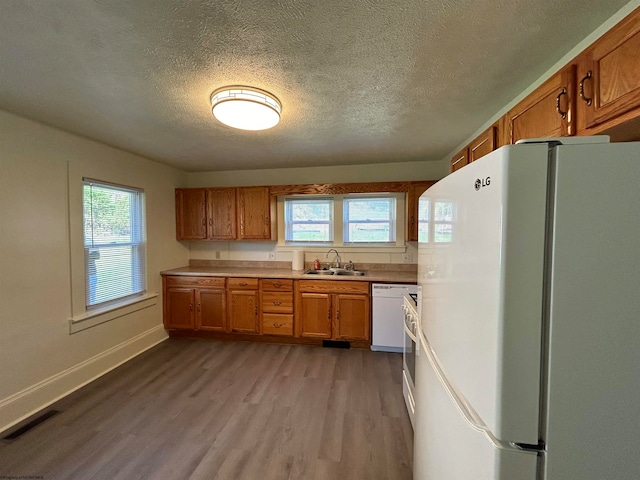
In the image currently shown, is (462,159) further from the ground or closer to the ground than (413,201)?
further from the ground

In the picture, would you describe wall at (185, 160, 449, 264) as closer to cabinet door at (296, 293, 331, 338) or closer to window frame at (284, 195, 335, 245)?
window frame at (284, 195, 335, 245)

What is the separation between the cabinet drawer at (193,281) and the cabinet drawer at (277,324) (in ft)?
2.48

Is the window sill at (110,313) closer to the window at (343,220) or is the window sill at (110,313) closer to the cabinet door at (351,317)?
the window at (343,220)

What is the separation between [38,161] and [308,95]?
238cm

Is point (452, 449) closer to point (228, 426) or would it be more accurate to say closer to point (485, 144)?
point (228, 426)

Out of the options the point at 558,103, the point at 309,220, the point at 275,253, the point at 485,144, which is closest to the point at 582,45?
the point at 558,103

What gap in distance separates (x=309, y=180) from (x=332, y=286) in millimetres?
1601

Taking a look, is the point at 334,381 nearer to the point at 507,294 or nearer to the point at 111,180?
the point at 507,294

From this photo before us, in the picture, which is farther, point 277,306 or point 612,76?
point 277,306

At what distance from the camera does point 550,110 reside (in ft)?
4.43

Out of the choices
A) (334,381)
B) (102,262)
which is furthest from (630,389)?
(102,262)

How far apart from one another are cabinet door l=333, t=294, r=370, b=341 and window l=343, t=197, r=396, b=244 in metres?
0.95

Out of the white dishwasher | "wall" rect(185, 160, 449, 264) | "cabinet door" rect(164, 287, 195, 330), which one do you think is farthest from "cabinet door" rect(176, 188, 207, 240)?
the white dishwasher

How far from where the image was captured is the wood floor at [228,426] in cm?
169
